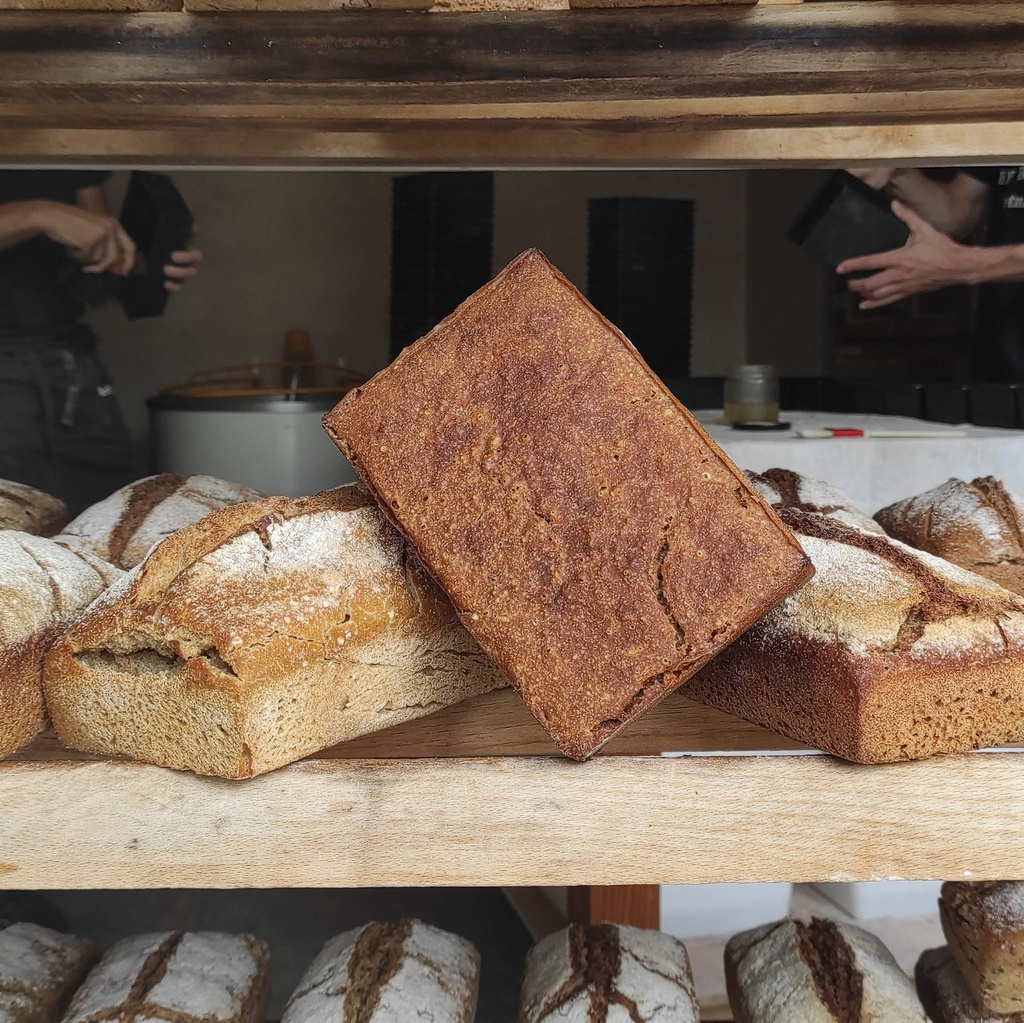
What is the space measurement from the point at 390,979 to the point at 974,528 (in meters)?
0.82

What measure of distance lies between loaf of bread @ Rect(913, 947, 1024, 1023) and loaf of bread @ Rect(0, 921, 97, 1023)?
0.98m

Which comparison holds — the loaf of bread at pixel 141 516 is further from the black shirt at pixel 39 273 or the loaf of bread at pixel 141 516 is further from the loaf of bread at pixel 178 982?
the black shirt at pixel 39 273

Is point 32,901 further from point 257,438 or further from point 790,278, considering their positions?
point 790,278

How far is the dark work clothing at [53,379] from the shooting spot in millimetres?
1764

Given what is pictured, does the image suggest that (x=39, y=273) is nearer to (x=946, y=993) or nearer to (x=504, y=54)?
(x=504, y=54)

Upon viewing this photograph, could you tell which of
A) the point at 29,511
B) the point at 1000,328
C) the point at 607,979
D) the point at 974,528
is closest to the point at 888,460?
the point at 1000,328

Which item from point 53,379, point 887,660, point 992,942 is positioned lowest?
point 992,942

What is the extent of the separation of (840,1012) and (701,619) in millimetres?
597

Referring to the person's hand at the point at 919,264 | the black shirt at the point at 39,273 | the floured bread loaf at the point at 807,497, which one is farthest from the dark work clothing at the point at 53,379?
the person's hand at the point at 919,264

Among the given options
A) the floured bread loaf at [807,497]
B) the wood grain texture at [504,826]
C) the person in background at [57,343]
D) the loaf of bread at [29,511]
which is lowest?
the wood grain texture at [504,826]

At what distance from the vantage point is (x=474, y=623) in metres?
0.74

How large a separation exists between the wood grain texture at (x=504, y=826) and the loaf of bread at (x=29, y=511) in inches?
21.5

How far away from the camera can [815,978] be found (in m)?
1.09

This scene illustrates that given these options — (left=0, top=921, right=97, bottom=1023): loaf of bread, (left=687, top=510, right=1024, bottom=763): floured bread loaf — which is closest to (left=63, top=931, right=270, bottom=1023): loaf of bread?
(left=0, top=921, right=97, bottom=1023): loaf of bread
